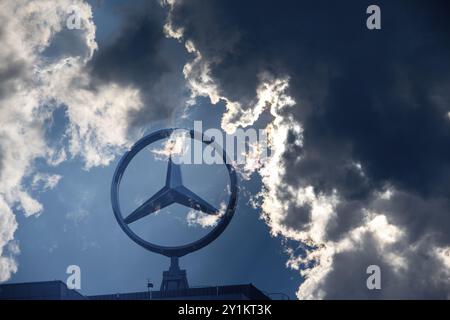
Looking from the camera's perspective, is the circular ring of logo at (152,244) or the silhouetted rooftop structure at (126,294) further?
the circular ring of logo at (152,244)

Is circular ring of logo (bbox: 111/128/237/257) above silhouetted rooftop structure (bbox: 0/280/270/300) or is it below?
above

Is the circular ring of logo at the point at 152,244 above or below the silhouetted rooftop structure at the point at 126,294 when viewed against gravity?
above

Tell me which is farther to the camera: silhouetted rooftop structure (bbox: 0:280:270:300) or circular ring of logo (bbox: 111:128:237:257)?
circular ring of logo (bbox: 111:128:237:257)

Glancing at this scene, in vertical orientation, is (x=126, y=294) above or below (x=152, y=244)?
below

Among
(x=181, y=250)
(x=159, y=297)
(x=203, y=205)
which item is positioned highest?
(x=203, y=205)

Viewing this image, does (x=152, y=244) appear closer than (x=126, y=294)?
Yes
